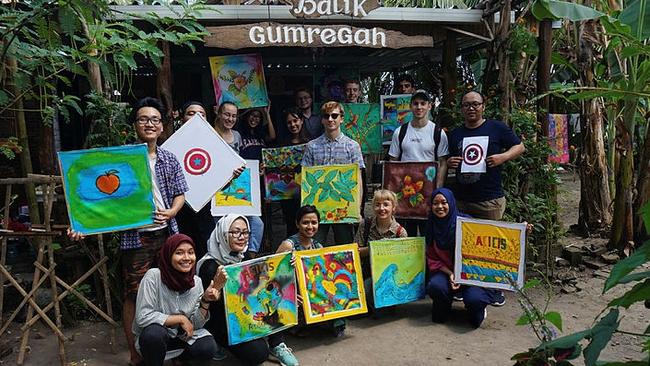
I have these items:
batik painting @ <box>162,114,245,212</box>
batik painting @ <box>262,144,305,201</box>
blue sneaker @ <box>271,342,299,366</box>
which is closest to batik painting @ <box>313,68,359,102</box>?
batik painting @ <box>262,144,305,201</box>

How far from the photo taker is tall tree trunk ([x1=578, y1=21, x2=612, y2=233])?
627cm

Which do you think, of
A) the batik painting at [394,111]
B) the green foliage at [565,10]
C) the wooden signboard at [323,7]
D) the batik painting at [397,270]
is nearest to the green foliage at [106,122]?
the wooden signboard at [323,7]

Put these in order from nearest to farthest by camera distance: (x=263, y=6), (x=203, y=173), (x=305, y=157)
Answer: (x=203, y=173)
(x=305, y=157)
(x=263, y=6)

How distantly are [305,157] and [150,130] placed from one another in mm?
1455

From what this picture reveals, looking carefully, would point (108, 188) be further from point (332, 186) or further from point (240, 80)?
point (240, 80)

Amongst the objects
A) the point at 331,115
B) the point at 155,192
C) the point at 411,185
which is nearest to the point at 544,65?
the point at 411,185

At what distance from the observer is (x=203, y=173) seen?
12.2ft

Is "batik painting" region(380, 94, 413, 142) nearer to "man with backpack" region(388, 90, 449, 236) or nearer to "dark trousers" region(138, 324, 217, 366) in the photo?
"man with backpack" region(388, 90, 449, 236)

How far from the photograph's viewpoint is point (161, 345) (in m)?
2.93

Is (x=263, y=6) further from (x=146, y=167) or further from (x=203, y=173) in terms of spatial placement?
(x=146, y=167)

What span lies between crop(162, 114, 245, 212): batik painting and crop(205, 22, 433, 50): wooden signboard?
3.67 ft

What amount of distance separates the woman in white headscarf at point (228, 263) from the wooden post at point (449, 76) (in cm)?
301

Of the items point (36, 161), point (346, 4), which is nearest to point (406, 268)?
point (346, 4)

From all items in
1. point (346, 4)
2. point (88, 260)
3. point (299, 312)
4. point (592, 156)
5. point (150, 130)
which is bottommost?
point (299, 312)
